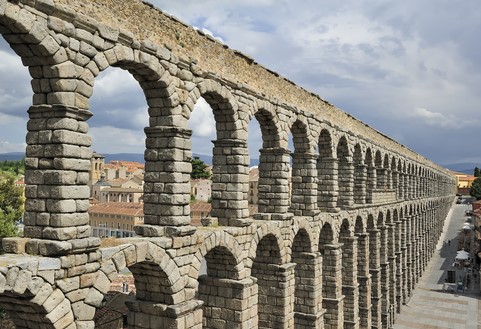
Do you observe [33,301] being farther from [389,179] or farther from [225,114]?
[389,179]

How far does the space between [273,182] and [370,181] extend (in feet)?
52.3

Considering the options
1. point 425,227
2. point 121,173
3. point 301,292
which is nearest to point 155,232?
point 301,292

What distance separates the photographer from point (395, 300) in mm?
39125

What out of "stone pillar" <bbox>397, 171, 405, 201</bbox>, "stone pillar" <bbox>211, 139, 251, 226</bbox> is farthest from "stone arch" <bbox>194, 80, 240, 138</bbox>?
"stone pillar" <bbox>397, 171, 405, 201</bbox>

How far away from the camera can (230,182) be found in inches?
642

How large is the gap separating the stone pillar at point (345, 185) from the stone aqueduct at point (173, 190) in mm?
83

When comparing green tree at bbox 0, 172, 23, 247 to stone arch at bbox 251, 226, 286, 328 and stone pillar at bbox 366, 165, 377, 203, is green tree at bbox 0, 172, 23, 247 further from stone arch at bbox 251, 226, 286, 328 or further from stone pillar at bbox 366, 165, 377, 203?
stone pillar at bbox 366, 165, 377, 203

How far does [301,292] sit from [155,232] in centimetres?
1083

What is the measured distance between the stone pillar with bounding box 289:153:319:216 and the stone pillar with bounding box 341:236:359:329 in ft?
21.4

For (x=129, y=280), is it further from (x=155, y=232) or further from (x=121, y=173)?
(x=121, y=173)

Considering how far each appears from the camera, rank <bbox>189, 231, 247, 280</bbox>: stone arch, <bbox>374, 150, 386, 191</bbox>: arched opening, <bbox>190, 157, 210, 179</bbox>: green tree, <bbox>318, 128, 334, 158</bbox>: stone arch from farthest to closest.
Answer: <bbox>190, 157, 210, 179</bbox>: green tree, <bbox>374, 150, 386, 191</bbox>: arched opening, <bbox>318, 128, 334, 158</bbox>: stone arch, <bbox>189, 231, 247, 280</bbox>: stone arch

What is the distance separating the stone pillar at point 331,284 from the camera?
24297 mm

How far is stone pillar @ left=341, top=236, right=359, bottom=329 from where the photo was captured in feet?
90.3

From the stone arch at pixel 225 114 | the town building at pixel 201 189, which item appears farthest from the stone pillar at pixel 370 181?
the town building at pixel 201 189
